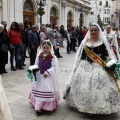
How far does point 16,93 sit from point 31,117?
4.73ft

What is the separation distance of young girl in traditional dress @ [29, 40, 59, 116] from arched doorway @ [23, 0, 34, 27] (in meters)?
16.0

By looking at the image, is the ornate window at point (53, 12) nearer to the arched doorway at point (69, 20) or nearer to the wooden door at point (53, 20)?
the wooden door at point (53, 20)

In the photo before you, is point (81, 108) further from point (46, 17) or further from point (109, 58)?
point (46, 17)

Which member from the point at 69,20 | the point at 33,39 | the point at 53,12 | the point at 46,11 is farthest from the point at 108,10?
the point at 33,39

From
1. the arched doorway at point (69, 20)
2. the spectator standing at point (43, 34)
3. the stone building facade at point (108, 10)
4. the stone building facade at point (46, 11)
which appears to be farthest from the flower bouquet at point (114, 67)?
the stone building facade at point (108, 10)

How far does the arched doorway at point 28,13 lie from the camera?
19953 mm

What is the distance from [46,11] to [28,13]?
9.82 feet

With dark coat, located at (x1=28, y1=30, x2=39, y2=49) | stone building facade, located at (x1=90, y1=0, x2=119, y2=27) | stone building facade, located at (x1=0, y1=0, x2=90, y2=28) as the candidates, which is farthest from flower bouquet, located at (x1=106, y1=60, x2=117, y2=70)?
stone building facade, located at (x1=90, y1=0, x2=119, y2=27)

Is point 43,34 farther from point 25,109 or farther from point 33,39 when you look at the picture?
point 25,109

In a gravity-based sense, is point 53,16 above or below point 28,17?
above

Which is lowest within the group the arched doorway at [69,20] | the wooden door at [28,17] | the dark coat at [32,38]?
the dark coat at [32,38]

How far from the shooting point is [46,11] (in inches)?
906

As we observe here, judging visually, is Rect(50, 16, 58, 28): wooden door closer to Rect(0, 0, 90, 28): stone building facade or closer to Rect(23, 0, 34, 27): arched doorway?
Rect(0, 0, 90, 28): stone building facade

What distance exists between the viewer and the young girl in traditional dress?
4.16m
